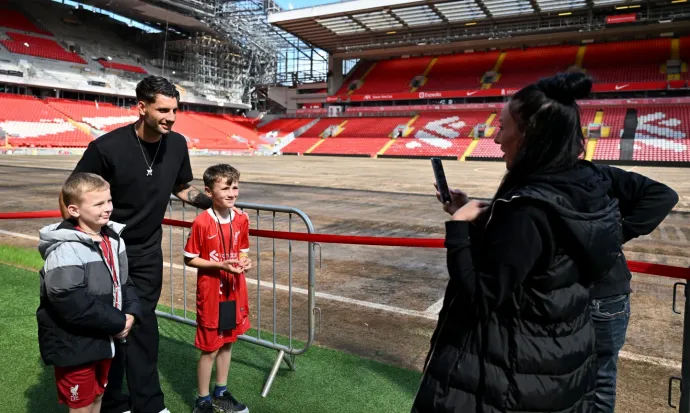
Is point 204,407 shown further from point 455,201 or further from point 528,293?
point 528,293

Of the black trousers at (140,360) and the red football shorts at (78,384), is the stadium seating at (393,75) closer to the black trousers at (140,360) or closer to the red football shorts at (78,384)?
the black trousers at (140,360)

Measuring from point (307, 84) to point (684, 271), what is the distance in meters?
59.4

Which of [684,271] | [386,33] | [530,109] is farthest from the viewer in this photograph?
[386,33]

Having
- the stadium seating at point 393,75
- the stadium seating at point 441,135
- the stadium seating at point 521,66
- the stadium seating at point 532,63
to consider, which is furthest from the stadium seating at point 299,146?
the stadium seating at point 532,63

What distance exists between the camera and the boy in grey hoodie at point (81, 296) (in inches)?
86.7

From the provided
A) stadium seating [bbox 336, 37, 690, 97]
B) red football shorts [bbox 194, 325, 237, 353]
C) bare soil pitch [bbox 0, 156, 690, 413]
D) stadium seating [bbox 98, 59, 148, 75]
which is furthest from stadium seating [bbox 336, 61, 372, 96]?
red football shorts [bbox 194, 325, 237, 353]

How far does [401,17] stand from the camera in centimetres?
4416

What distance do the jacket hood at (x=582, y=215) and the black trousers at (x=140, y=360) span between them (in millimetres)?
2129

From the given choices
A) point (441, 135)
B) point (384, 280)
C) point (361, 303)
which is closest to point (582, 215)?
point (361, 303)

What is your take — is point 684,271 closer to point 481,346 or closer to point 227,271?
point 481,346

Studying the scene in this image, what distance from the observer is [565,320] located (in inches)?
62.8

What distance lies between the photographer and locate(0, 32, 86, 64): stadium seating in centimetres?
4303

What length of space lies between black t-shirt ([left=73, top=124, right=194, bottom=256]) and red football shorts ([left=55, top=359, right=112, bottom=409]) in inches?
26.0

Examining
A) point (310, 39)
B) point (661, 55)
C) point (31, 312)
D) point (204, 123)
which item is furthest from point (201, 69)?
point (31, 312)
